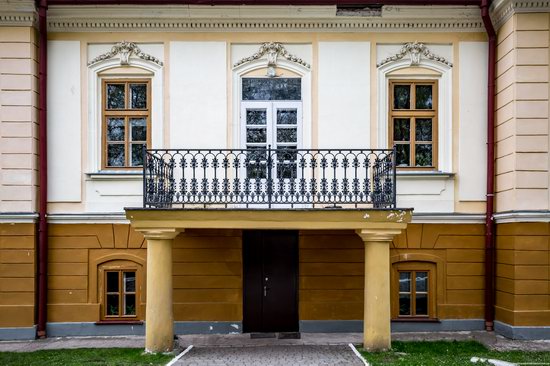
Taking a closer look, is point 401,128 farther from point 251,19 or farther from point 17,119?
point 17,119

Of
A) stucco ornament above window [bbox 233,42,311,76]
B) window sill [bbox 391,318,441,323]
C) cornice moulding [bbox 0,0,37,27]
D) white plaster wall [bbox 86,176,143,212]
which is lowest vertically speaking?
window sill [bbox 391,318,441,323]

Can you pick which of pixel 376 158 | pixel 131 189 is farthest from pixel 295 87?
pixel 131 189

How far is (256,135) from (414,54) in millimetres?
3462

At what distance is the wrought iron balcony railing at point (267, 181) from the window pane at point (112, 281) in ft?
6.68

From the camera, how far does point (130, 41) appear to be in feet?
36.9

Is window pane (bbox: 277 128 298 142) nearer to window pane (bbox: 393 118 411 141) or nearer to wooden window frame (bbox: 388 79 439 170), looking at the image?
wooden window frame (bbox: 388 79 439 170)

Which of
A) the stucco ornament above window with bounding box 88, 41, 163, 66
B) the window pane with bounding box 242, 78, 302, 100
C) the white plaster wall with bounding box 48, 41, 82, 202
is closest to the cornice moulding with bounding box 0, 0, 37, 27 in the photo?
the white plaster wall with bounding box 48, 41, 82, 202

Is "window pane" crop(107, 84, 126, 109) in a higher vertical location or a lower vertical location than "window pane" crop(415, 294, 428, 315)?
higher

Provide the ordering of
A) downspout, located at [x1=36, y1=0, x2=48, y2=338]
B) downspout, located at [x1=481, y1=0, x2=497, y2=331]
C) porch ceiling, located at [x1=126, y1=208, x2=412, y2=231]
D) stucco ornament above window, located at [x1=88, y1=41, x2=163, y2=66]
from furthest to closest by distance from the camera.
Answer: stucco ornament above window, located at [x1=88, y1=41, x2=163, y2=66]
downspout, located at [x1=481, y1=0, x2=497, y2=331]
downspout, located at [x1=36, y1=0, x2=48, y2=338]
porch ceiling, located at [x1=126, y1=208, x2=412, y2=231]

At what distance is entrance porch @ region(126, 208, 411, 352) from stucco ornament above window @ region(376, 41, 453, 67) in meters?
3.40

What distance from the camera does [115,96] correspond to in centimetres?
1137

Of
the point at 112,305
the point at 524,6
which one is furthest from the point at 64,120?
the point at 524,6

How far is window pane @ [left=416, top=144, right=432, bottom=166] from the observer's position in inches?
445

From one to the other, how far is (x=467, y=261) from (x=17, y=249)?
8.58 m
